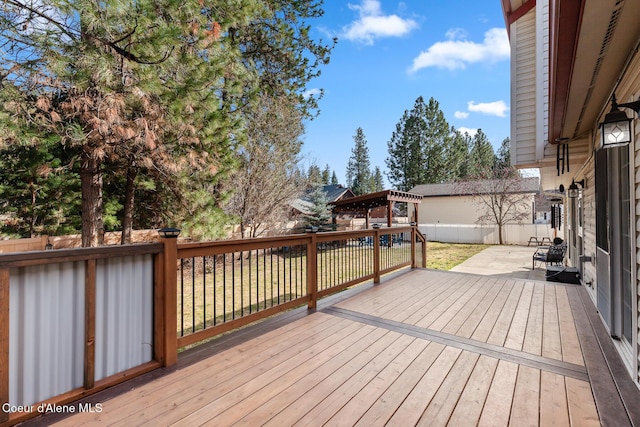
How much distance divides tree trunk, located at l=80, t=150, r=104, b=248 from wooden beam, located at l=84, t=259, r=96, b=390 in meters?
4.44

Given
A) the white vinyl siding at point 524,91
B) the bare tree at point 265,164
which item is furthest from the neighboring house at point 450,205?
the white vinyl siding at point 524,91

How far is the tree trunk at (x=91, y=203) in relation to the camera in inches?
214

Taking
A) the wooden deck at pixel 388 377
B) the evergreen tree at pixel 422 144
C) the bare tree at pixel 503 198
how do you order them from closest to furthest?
the wooden deck at pixel 388 377
the bare tree at pixel 503 198
the evergreen tree at pixel 422 144

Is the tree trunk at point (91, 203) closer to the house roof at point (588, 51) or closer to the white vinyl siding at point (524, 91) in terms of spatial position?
the house roof at point (588, 51)

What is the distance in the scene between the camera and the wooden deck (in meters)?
1.75

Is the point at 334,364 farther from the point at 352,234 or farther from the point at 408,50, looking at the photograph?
the point at 408,50

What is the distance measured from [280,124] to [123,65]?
6149 millimetres

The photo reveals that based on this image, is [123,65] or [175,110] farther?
[175,110]

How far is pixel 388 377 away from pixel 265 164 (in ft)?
28.9

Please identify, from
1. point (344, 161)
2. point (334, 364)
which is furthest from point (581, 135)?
point (344, 161)

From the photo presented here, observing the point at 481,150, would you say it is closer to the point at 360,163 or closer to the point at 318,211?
the point at 360,163

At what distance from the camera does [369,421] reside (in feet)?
5.62

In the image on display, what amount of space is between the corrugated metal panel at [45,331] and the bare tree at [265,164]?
7936 millimetres

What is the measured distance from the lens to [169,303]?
2.30 m
